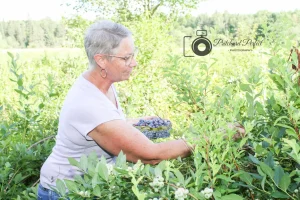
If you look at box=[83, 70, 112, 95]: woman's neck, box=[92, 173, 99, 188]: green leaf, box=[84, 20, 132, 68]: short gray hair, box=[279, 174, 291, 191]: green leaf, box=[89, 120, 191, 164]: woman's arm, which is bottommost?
box=[89, 120, 191, 164]: woman's arm

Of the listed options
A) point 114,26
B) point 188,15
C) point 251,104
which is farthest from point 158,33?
point 188,15

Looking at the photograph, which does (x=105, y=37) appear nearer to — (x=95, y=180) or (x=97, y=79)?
(x=97, y=79)

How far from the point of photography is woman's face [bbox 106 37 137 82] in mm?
2113

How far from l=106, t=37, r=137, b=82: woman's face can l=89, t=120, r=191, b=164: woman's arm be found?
0.32 meters

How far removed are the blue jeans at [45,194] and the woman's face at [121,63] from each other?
577 mm

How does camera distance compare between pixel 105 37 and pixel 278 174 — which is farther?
pixel 105 37

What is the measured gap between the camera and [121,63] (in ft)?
6.96

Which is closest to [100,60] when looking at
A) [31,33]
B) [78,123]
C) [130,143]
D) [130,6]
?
[78,123]

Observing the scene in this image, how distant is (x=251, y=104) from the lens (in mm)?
1352

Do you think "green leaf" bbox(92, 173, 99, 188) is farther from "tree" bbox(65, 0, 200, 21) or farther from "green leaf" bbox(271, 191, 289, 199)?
"tree" bbox(65, 0, 200, 21)

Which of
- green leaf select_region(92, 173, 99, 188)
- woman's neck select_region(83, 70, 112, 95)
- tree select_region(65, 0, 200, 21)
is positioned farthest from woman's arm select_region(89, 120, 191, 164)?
tree select_region(65, 0, 200, 21)

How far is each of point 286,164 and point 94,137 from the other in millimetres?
895

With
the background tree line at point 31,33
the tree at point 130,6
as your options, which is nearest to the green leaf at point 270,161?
the tree at point 130,6

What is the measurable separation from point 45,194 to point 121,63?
675 millimetres
